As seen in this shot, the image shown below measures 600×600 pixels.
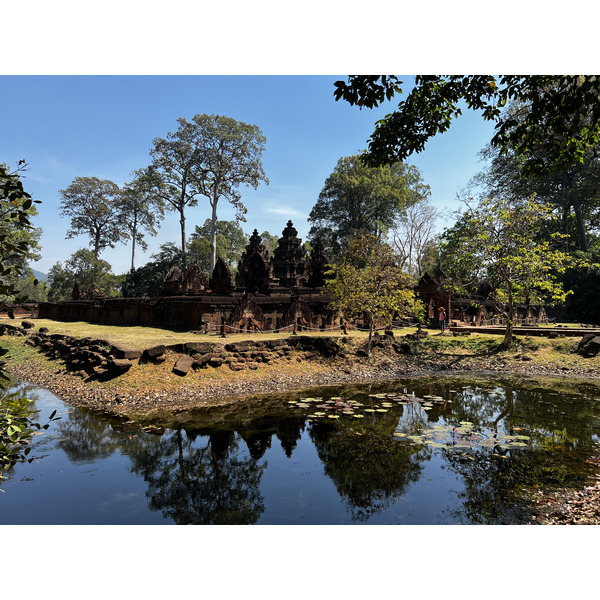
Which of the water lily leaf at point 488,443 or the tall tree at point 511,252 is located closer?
the water lily leaf at point 488,443

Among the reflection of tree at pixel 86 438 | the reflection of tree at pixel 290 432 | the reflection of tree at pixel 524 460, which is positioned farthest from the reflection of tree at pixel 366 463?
the reflection of tree at pixel 86 438

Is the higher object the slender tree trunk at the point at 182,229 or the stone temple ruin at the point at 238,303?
the slender tree trunk at the point at 182,229

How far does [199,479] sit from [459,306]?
24.8m

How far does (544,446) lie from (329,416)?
427 cm

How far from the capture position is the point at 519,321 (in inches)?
1108

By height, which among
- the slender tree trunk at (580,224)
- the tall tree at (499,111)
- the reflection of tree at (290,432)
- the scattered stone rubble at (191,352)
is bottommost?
the reflection of tree at (290,432)

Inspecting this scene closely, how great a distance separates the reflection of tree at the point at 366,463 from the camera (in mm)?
4988

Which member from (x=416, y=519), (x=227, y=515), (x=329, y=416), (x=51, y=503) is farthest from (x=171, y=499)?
(x=329, y=416)

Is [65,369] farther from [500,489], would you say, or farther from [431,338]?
[431,338]

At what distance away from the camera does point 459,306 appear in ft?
86.9

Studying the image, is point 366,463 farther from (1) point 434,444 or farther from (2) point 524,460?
(2) point 524,460

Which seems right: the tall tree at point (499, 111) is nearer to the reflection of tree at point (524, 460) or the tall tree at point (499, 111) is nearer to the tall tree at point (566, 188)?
the reflection of tree at point (524, 460)

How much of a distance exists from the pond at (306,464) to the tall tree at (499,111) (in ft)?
17.7

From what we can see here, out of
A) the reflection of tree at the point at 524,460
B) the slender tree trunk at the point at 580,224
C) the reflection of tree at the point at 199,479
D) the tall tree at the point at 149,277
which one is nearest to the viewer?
the reflection of tree at the point at 199,479
